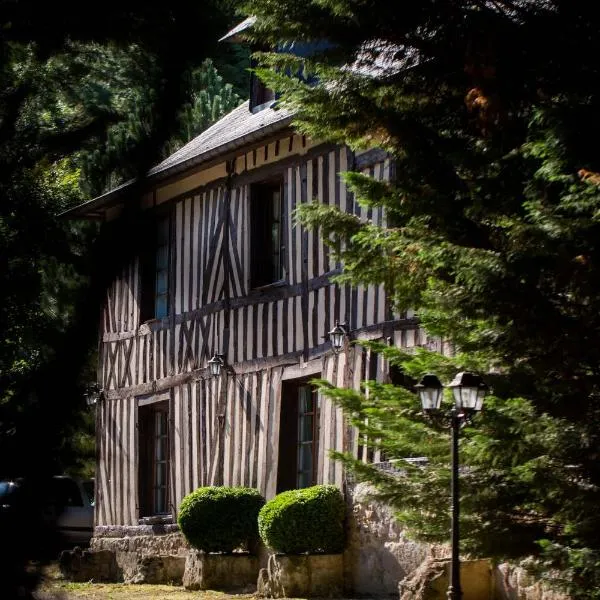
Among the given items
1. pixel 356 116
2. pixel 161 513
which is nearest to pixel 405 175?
pixel 356 116

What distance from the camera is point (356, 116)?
7883 mm

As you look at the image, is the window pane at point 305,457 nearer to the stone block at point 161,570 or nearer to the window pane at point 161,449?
the stone block at point 161,570

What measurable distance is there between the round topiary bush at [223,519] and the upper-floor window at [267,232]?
2167mm

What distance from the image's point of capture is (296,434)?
14234mm

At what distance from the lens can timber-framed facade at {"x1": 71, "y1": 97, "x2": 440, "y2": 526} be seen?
43.5ft

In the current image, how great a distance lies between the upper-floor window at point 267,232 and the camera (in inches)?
577

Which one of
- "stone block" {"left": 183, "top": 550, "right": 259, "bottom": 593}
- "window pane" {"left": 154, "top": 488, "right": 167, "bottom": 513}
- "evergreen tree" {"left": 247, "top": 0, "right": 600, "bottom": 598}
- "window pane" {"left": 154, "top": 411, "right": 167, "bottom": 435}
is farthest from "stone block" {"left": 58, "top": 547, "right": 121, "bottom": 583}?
"evergreen tree" {"left": 247, "top": 0, "right": 600, "bottom": 598}

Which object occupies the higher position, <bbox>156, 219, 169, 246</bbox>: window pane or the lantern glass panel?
<bbox>156, 219, 169, 246</bbox>: window pane

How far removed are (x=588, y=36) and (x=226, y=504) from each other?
7.77 meters

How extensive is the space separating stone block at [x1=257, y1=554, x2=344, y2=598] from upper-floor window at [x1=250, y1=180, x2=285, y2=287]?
10.3 ft

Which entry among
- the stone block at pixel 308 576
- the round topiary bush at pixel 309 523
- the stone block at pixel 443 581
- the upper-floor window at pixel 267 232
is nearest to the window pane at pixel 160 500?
the upper-floor window at pixel 267 232

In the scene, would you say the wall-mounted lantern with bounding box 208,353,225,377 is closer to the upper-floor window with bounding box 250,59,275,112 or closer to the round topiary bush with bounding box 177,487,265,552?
the round topiary bush with bounding box 177,487,265,552

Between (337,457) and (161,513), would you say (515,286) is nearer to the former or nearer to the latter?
(337,457)

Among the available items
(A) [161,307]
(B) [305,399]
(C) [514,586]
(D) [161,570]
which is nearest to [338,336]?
(B) [305,399]
